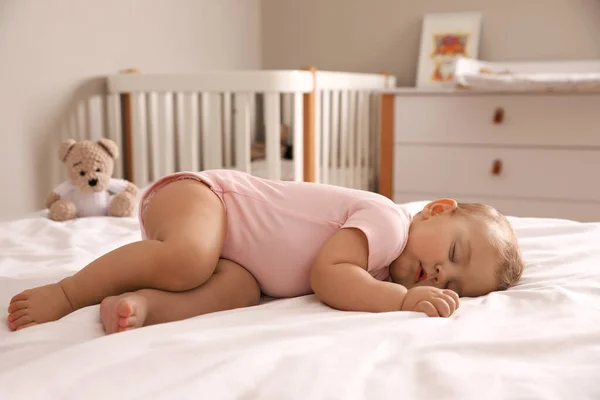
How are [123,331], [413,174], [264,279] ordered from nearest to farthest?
1. [123,331]
2. [264,279]
3. [413,174]

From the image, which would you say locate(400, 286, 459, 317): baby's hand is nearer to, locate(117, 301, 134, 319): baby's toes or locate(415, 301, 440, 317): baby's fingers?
locate(415, 301, 440, 317): baby's fingers

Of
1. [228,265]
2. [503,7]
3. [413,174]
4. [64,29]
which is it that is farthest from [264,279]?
[503,7]

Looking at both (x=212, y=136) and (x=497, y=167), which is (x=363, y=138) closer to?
(x=497, y=167)

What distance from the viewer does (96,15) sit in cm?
239

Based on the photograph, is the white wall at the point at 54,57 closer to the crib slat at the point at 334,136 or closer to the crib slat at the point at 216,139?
the crib slat at the point at 216,139

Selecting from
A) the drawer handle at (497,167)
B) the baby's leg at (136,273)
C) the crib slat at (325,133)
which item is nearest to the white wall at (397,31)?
the drawer handle at (497,167)

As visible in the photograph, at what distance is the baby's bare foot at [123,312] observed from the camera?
86cm

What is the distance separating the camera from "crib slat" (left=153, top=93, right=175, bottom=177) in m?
2.42

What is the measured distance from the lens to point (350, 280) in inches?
38.1

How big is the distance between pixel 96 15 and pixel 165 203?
5.06 feet

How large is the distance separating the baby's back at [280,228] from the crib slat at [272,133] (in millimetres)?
1068

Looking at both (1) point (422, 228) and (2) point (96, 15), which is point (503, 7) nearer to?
(2) point (96, 15)

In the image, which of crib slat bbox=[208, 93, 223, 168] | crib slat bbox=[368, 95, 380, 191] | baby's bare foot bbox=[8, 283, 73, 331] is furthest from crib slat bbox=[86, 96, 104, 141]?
baby's bare foot bbox=[8, 283, 73, 331]

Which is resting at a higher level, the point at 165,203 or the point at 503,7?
the point at 503,7
